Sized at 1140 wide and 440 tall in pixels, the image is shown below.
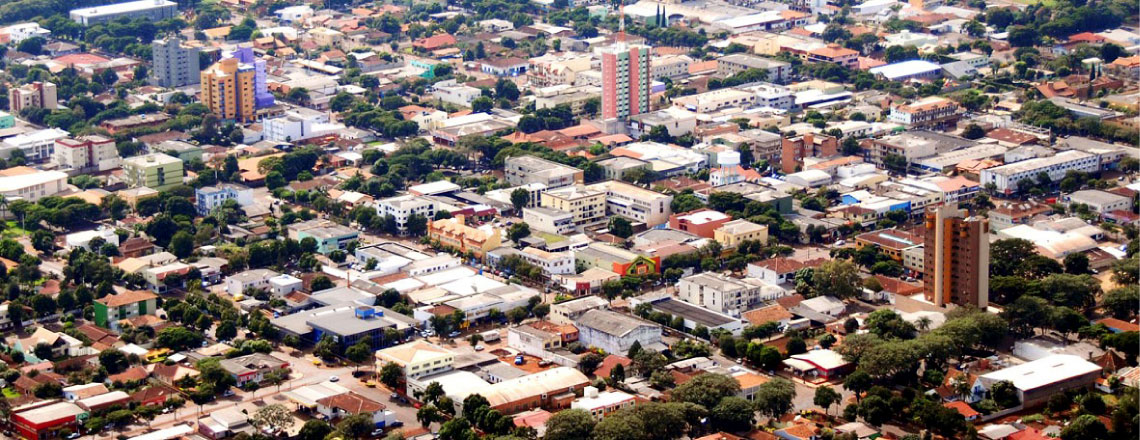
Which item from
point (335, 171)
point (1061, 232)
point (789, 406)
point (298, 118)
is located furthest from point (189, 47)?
point (789, 406)

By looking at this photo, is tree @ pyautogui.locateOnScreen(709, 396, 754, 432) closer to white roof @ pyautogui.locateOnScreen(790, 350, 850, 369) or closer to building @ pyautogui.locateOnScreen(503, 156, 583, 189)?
white roof @ pyautogui.locateOnScreen(790, 350, 850, 369)

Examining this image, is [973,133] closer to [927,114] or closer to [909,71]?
[927,114]

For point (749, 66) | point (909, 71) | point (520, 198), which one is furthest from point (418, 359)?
point (909, 71)

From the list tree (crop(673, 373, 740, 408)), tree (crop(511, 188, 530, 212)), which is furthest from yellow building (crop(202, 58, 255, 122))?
tree (crop(673, 373, 740, 408))

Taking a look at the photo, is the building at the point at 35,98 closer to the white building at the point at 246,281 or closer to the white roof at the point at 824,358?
the white building at the point at 246,281

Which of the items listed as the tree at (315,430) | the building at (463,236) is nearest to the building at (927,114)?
the building at (463,236)

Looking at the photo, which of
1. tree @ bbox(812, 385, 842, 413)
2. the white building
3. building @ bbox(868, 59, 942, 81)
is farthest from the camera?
building @ bbox(868, 59, 942, 81)
